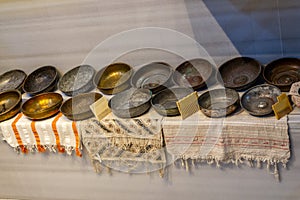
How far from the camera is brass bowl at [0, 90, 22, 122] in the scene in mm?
2729

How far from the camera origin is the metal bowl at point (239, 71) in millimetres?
2503

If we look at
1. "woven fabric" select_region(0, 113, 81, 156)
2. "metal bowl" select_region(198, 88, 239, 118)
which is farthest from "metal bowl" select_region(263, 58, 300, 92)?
"woven fabric" select_region(0, 113, 81, 156)

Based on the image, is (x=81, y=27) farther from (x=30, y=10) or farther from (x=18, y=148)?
(x=18, y=148)

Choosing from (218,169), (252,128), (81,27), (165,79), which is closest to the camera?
(252,128)

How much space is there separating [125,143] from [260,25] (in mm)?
1050

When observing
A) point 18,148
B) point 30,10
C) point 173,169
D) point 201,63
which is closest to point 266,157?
point 173,169

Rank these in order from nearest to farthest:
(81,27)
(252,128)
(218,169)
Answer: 1. (252,128)
2. (218,169)
3. (81,27)

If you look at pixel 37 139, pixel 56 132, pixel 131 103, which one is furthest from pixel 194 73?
pixel 37 139

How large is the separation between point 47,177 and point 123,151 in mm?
647

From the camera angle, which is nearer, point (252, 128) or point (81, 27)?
point (252, 128)

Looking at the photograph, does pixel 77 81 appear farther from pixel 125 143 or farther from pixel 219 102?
pixel 219 102

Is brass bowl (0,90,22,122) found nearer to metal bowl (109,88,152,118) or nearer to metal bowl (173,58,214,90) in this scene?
metal bowl (109,88,152,118)

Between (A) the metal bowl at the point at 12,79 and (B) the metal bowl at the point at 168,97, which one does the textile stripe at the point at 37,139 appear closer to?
(A) the metal bowl at the point at 12,79

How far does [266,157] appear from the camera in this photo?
226cm
